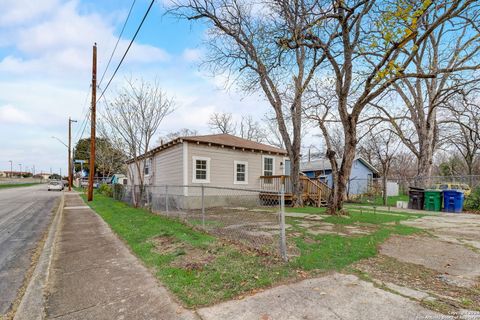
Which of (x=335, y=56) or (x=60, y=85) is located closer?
(x=335, y=56)

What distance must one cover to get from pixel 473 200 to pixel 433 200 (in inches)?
70.4

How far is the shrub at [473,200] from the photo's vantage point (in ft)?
44.3

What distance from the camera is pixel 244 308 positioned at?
2916mm

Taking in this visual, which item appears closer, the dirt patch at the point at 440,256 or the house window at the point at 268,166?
the dirt patch at the point at 440,256

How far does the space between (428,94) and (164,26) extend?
17.4m

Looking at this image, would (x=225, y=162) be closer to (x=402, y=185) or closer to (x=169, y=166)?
(x=169, y=166)

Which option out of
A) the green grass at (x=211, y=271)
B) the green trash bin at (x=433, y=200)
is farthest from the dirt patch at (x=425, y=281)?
the green trash bin at (x=433, y=200)

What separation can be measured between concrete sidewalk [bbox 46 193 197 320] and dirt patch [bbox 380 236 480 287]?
379 cm

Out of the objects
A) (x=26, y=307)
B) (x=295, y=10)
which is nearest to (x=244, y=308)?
(x=26, y=307)

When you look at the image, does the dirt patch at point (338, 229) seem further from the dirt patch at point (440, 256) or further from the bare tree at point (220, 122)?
the bare tree at point (220, 122)

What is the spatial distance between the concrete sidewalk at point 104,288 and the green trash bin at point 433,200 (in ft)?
48.4

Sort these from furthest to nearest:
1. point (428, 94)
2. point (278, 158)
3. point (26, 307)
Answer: point (428, 94) < point (278, 158) < point (26, 307)

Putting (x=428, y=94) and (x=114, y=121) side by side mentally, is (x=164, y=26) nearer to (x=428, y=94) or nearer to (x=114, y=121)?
(x=114, y=121)

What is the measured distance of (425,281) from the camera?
3674 mm
